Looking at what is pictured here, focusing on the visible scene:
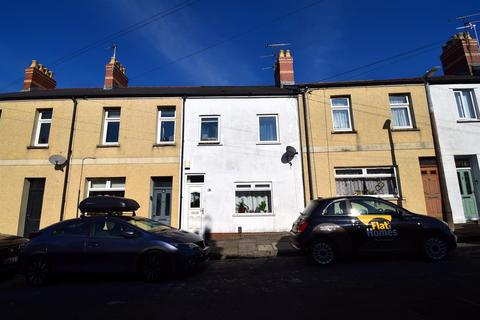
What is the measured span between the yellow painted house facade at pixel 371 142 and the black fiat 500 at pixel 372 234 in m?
4.66

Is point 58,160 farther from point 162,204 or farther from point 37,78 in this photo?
point 37,78

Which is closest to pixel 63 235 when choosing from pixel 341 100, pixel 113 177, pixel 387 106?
pixel 113 177

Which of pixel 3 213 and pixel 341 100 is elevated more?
pixel 341 100

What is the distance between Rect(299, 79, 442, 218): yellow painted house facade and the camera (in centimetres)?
1177

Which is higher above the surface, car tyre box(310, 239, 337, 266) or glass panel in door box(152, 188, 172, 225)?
glass panel in door box(152, 188, 172, 225)

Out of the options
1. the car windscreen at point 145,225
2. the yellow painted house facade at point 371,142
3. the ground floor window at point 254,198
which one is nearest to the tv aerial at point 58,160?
the car windscreen at point 145,225

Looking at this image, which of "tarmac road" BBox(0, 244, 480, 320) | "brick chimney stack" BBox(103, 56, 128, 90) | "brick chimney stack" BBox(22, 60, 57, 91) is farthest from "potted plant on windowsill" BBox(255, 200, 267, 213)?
"brick chimney stack" BBox(22, 60, 57, 91)

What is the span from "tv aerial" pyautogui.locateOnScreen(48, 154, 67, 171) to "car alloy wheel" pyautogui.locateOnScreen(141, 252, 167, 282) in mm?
8496

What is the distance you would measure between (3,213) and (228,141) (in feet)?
33.3

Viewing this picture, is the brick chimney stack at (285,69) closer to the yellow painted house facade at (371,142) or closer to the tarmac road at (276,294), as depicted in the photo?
the yellow painted house facade at (371,142)

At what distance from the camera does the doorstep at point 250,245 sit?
866 cm

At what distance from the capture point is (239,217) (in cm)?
1188

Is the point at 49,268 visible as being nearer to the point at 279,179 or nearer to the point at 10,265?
the point at 10,265

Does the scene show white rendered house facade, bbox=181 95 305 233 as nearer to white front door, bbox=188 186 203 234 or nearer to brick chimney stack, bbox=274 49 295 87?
white front door, bbox=188 186 203 234
